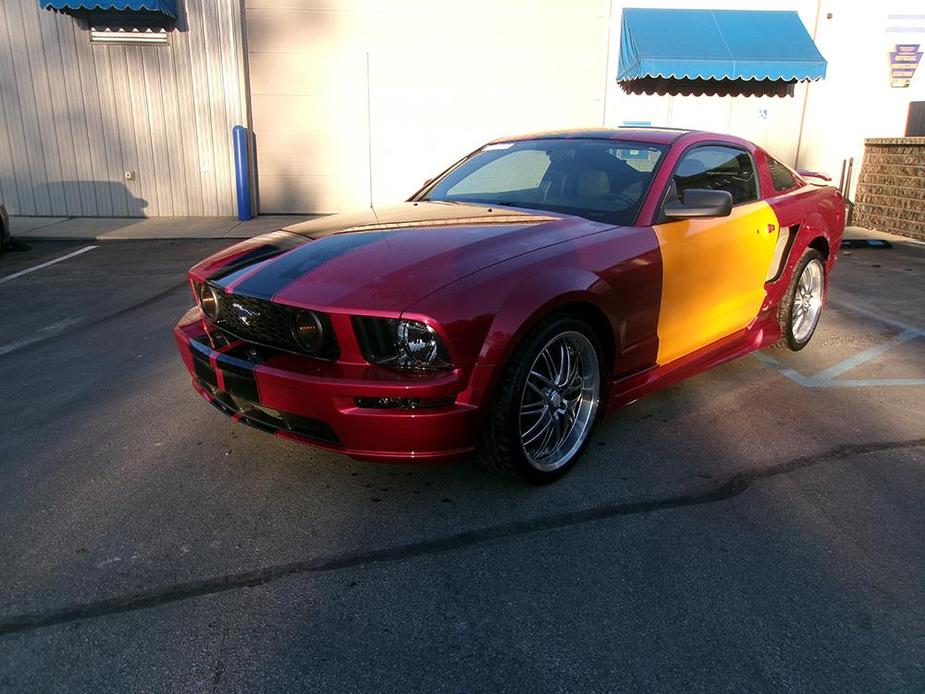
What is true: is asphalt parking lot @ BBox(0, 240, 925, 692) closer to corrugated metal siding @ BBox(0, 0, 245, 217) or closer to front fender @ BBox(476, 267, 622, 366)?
front fender @ BBox(476, 267, 622, 366)

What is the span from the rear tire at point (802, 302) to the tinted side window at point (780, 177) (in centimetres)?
47

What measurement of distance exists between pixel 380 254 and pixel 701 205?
166 cm

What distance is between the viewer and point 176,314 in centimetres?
650

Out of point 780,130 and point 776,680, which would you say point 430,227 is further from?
point 780,130

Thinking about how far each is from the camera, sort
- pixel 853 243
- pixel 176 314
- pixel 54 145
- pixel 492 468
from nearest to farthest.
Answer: pixel 492 468 → pixel 176 314 → pixel 853 243 → pixel 54 145

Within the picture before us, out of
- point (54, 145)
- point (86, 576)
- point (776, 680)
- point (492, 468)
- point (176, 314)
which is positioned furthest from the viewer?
point (54, 145)

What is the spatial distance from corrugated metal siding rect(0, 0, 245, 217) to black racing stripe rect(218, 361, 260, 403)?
10.9 metres

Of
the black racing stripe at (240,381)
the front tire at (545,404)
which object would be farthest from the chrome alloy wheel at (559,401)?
the black racing stripe at (240,381)

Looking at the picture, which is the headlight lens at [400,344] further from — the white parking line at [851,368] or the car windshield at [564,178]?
the white parking line at [851,368]

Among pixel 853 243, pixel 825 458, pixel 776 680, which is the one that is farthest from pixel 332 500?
pixel 853 243

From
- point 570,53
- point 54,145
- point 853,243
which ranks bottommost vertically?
point 853,243

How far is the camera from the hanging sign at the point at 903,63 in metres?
12.8

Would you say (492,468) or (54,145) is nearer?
(492,468)

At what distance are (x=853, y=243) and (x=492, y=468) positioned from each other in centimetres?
981
